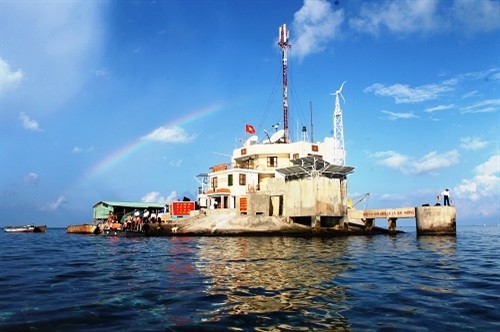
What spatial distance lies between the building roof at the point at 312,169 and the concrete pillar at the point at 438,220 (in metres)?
11.4

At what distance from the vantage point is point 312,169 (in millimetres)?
52406

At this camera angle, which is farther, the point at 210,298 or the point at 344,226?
the point at 344,226

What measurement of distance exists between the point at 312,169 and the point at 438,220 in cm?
1662

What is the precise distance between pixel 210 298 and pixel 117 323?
330cm

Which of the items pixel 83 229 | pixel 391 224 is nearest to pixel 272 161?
pixel 391 224

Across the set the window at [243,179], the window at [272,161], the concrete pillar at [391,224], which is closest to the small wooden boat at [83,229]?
the window at [243,179]

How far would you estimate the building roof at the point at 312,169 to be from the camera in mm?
52281

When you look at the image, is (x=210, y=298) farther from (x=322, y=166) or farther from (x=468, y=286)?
(x=322, y=166)

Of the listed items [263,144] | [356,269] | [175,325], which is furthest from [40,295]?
[263,144]

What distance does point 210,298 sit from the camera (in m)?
11.6

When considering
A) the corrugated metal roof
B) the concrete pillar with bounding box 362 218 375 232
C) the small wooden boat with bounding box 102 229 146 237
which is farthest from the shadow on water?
the corrugated metal roof

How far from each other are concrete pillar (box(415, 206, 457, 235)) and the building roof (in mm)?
11372

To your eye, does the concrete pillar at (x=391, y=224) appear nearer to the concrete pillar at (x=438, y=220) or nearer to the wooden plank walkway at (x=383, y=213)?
the wooden plank walkway at (x=383, y=213)

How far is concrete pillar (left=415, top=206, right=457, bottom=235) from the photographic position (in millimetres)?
48344
